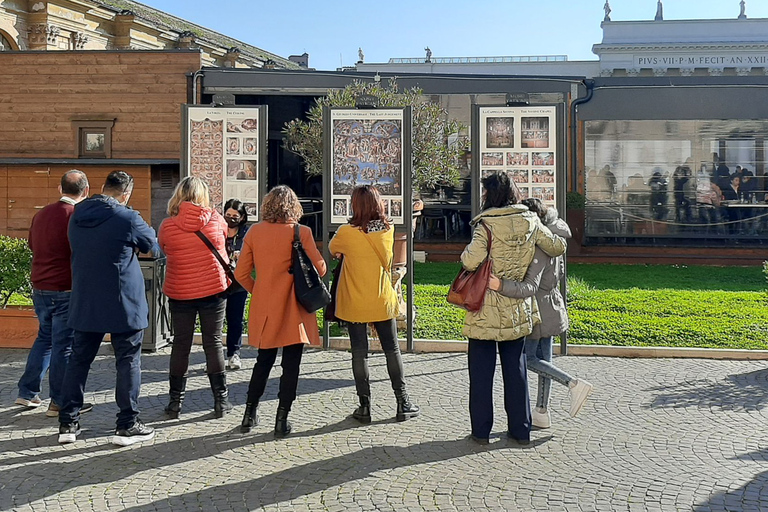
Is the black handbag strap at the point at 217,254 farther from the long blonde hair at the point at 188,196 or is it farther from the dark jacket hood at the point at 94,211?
the dark jacket hood at the point at 94,211

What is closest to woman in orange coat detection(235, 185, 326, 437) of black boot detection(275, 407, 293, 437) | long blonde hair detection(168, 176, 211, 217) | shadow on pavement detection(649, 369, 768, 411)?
black boot detection(275, 407, 293, 437)

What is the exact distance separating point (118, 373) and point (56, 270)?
3.65ft

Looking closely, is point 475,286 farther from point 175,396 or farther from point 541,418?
point 175,396

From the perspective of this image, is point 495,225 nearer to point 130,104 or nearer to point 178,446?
point 178,446

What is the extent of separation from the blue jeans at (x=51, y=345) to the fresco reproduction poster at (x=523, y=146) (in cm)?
455

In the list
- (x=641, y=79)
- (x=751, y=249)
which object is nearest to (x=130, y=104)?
(x=641, y=79)

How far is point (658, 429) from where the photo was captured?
6.20 meters

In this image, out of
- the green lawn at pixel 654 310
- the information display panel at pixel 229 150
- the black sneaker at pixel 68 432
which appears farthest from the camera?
the green lawn at pixel 654 310

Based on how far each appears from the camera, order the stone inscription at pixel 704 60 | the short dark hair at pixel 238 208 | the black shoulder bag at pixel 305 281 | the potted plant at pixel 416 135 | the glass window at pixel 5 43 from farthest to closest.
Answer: the stone inscription at pixel 704 60, the glass window at pixel 5 43, the potted plant at pixel 416 135, the short dark hair at pixel 238 208, the black shoulder bag at pixel 305 281

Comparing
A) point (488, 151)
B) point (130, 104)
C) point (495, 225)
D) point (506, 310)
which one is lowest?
point (506, 310)

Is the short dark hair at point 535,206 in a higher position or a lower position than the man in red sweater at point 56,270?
higher

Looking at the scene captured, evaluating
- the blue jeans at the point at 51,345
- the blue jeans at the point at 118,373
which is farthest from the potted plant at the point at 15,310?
the blue jeans at the point at 118,373

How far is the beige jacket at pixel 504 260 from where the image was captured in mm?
5766

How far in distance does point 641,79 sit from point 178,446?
57.2 feet
